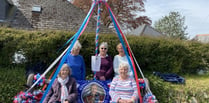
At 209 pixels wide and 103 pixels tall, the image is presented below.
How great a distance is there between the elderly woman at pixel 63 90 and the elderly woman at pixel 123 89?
69 centimetres

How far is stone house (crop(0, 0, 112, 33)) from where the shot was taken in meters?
9.22

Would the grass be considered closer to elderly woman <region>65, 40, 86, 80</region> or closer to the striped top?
elderly woman <region>65, 40, 86, 80</region>

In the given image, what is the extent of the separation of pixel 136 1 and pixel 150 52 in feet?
47.0

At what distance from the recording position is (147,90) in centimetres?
351

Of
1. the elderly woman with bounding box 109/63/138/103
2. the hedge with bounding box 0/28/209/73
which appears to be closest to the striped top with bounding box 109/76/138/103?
the elderly woman with bounding box 109/63/138/103

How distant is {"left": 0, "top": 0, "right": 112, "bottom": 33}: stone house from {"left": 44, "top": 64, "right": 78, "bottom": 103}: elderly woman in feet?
20.9

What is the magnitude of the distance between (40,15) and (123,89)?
8.03 meters

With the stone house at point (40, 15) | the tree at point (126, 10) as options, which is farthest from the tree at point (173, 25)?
the stone house at point (40, 15)

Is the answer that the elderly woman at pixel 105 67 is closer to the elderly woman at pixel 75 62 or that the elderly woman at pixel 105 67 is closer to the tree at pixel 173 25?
the elderly woman at pixel 75 62

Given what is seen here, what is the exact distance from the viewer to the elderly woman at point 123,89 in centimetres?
321

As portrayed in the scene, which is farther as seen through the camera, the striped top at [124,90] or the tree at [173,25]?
the tree at [173,25]

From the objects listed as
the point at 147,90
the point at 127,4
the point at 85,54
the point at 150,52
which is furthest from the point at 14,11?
the point at 127,4

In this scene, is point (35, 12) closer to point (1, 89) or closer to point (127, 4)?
point (1, 89)

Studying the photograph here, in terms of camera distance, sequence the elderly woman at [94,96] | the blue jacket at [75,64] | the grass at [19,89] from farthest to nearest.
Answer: the grass at [19,89], the blue jacket at [75,64], the elderly woman at [94,96]
